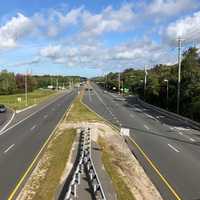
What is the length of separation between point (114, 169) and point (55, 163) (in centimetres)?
381

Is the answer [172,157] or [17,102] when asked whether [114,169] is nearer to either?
[172,157]

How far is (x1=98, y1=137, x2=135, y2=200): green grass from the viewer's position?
637 inches

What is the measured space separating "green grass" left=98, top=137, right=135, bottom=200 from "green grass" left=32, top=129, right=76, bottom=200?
2.41 m

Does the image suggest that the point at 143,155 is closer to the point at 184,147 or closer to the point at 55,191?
the point at 184,147

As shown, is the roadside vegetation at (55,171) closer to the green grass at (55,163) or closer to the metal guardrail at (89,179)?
the green grass at (55,163)

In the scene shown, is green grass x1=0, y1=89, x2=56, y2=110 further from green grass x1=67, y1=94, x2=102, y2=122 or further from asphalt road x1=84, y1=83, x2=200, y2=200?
asphalt road x1=84, y1=83, x2=200, y2=200

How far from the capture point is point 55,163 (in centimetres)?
2278

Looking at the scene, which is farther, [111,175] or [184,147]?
[184,147]

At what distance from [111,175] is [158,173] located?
2.90 meters

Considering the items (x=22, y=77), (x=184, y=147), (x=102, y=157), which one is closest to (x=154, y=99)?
(x=184, y=147)

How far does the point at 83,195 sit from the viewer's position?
48.8 feet

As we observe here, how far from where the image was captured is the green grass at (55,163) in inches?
648

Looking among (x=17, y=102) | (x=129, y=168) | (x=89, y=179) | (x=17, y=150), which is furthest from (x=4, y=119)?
(x=17, y=102)

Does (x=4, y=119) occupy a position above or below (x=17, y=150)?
below
